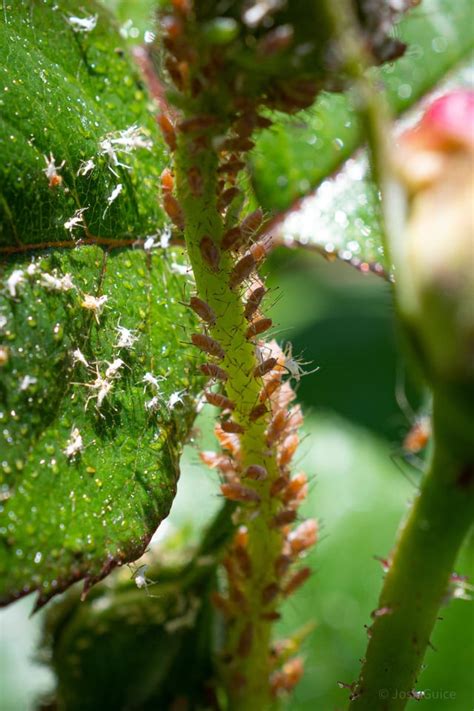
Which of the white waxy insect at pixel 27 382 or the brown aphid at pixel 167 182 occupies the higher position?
the brown aphid at pixel 167 182

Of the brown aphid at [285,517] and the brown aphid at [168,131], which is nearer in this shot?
the brown aphid at [168,131]

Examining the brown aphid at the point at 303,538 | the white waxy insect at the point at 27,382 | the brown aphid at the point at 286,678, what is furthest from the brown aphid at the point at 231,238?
the brown aphid at the point at 286,678

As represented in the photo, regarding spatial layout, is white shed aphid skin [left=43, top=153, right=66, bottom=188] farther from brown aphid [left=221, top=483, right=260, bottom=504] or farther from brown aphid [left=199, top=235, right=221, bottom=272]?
brown aphid [left=221, top=483, right=260, bottom=504]

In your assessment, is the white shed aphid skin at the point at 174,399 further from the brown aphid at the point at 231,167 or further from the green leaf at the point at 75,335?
the brown aphid at the point at 231,167

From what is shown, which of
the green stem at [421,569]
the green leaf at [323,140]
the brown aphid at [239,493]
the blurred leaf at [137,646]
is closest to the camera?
the green stem at [421,569]

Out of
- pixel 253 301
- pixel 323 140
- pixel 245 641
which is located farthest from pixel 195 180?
pixel 323 140

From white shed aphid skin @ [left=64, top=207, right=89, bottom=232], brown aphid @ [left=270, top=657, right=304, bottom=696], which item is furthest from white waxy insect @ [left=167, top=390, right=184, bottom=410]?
brown aphid @ [left=270, top=657, right=304, bottom=696]
